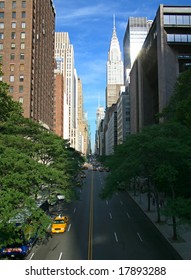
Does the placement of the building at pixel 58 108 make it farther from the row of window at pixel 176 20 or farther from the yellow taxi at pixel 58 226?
the yellow taxi at pixel 58 226

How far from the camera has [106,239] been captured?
26.1m

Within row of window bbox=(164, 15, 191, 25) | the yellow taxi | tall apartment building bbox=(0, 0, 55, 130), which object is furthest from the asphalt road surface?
row of window bbox=(164, 15, 191, 25)

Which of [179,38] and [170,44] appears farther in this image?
[179,38]

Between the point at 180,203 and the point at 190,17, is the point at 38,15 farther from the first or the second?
the point at 180,203

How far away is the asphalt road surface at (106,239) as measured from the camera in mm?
22016

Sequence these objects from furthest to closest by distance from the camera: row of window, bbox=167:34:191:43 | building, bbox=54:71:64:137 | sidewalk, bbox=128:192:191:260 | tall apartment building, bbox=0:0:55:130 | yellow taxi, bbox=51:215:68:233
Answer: building, bbox=54:71:64:137 → tall apartment building, bbox=0:0:55:130 → row of window, bbox=167:34:191:43 → yellow taxi, bbox=51:215:68:233 → sidewalk, bbox=128:192:191:260

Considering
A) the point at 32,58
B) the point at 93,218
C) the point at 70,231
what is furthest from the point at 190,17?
the point at 70,231

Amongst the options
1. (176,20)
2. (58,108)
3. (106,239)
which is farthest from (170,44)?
(58,108)

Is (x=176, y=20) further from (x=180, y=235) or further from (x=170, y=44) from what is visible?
(x=180, y=235)

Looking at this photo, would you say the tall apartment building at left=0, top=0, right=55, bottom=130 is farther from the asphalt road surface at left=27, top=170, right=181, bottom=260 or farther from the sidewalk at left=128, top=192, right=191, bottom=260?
the sidewalk at left=128, top=192, right=191, bottom=260

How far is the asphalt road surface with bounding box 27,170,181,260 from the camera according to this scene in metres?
22.0

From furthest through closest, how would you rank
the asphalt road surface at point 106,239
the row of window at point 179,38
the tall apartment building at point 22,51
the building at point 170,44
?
the tall apartment building at point 22,51 → the row of window at point 179,38 → the building at point 170,44 → the asphalt road surface at point 106,239

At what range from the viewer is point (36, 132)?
39688mm

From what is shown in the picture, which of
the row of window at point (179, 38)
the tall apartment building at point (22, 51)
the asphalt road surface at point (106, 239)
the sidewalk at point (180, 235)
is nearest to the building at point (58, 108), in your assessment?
the tall apartment building at point (22, 51)
